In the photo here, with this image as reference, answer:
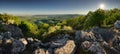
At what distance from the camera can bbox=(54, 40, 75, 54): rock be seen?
53.9m

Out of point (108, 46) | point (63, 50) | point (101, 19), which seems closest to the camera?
point (63, 50)

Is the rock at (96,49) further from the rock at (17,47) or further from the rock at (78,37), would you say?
the rock at (17,47)

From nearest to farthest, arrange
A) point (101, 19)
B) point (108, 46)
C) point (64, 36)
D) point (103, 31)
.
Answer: point (108, 46) → point (64, 36) → point (103, 31) → point (101, 19)

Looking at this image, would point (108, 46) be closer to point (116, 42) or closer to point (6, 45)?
point (116, 42)

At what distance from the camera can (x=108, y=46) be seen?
59000 millimetres

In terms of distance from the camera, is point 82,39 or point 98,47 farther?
point 82,39

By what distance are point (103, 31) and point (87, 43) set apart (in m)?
14.9

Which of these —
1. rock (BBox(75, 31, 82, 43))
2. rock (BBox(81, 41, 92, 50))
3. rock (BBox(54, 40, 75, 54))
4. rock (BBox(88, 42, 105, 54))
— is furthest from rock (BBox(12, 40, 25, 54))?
rock (BBox(88, 42, 105, 54))

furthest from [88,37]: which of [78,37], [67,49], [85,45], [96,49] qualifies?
[67,49]

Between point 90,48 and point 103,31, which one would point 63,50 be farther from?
point 103,31

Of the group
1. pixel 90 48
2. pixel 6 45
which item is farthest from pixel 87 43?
pixel 6 45

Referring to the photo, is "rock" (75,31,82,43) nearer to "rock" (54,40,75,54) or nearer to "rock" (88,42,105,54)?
"rock" (54,40,75,54)

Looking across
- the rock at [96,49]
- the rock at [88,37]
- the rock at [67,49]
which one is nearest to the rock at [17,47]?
the rock at [67,49]

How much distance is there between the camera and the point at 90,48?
5550 centimetres
